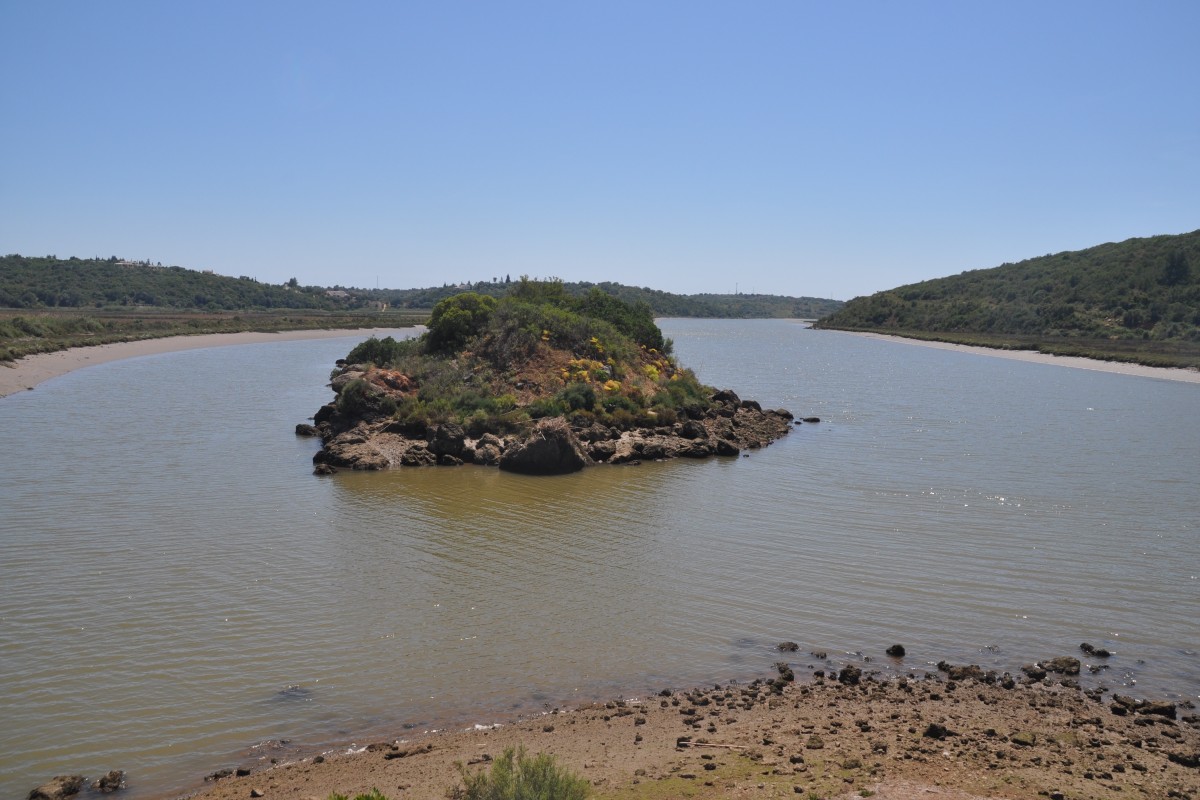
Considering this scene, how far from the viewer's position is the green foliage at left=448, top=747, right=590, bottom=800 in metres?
6.37

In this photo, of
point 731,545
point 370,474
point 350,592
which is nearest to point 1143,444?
point 731,545

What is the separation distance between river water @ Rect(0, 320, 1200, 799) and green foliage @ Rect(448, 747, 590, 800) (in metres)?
2.98

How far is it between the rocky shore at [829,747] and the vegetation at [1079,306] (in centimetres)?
6187

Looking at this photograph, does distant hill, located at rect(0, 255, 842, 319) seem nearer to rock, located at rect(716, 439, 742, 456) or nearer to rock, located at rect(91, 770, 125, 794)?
rock, located at rect(716, 439, 742, 456)

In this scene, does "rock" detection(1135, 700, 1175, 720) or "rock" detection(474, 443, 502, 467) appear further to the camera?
"rock" detection(474, 443, 502, 467)

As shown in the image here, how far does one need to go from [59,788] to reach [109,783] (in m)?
0.39

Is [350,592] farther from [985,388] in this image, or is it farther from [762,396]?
[985,388]

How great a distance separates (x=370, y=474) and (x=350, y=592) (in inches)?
405

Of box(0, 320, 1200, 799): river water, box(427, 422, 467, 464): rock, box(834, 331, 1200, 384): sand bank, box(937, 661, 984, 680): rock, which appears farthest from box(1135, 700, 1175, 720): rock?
box(834, 331, 1200, 384): sand bank

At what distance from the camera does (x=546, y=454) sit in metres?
23.8

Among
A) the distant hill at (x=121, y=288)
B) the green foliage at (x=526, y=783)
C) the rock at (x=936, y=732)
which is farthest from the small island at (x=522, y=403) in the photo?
the distant hill at (x=121, y=288)

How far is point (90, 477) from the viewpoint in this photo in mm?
21031

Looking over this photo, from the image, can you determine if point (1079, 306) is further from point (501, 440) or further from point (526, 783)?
point (526, 783)

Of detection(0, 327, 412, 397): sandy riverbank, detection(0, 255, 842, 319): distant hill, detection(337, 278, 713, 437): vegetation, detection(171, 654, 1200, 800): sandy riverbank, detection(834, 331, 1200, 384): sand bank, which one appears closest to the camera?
detection(171, 654, 1200, 800): sandy riverbank
